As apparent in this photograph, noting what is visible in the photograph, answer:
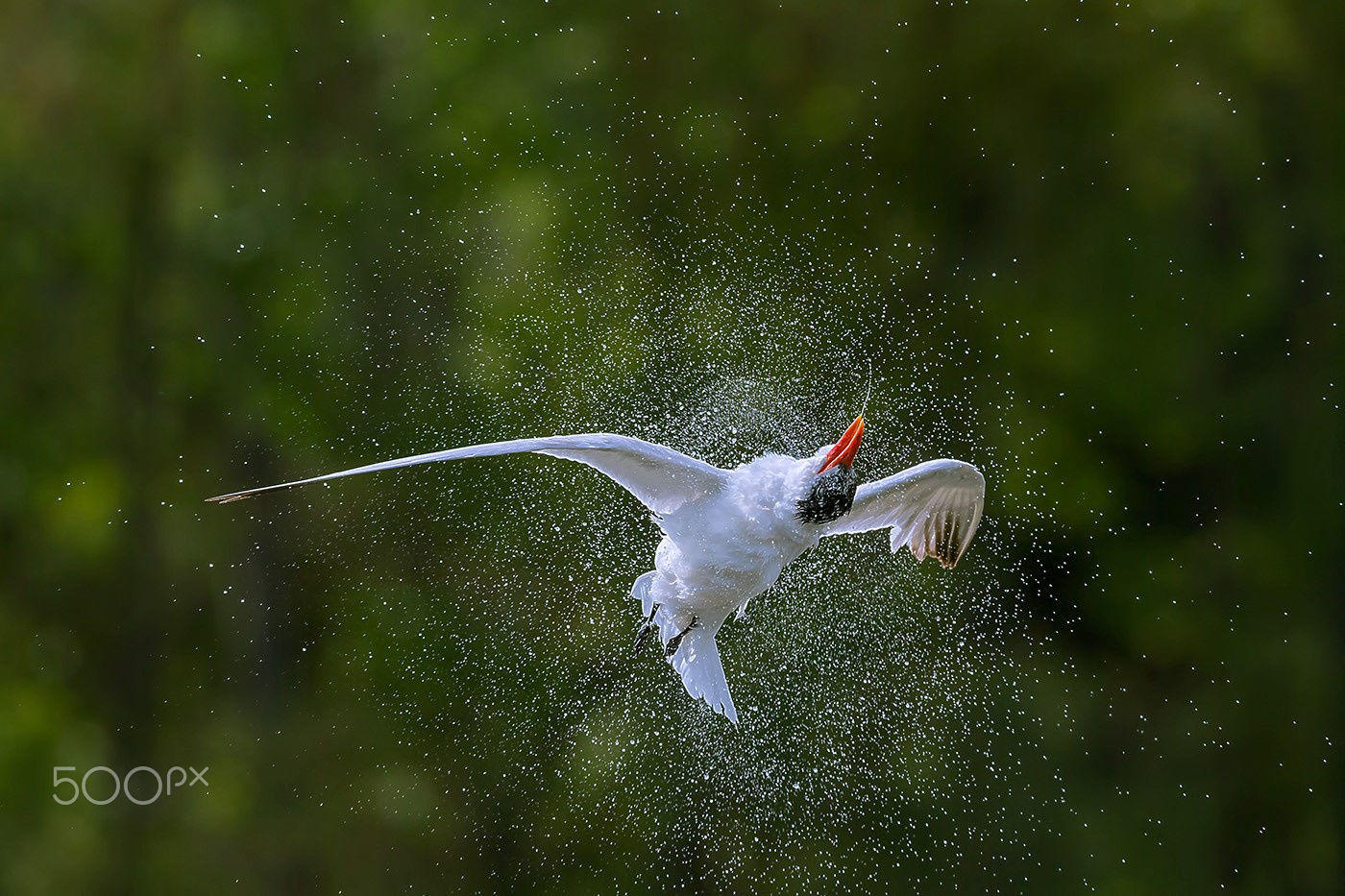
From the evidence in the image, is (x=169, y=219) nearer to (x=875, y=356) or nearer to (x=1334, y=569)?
(x=875, y=356)

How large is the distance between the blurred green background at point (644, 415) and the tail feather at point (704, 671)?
1.58 m

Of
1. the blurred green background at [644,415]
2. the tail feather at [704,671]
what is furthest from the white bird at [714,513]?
the blurred green background at [644,415]

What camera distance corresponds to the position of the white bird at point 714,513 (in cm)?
332

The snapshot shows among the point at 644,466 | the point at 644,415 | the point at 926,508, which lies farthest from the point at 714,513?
the point at 644,415

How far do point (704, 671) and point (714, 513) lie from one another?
0.61m

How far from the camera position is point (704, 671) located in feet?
12.7

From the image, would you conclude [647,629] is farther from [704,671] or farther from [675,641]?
[704,671]

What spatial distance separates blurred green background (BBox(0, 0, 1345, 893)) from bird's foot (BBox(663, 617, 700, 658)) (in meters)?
1.63

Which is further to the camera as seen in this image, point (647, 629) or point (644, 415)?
point (644, 415)

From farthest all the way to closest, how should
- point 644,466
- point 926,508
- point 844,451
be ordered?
point 926,508 → point 644,466 → point 844,451

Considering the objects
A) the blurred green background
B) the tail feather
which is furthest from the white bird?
the blurred green background

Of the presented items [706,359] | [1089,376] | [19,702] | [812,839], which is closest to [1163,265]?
[1089,376]

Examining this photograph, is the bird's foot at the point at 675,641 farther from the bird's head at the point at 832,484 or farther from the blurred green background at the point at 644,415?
the blurred green background at the point at 644,415

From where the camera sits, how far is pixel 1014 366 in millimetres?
6520
